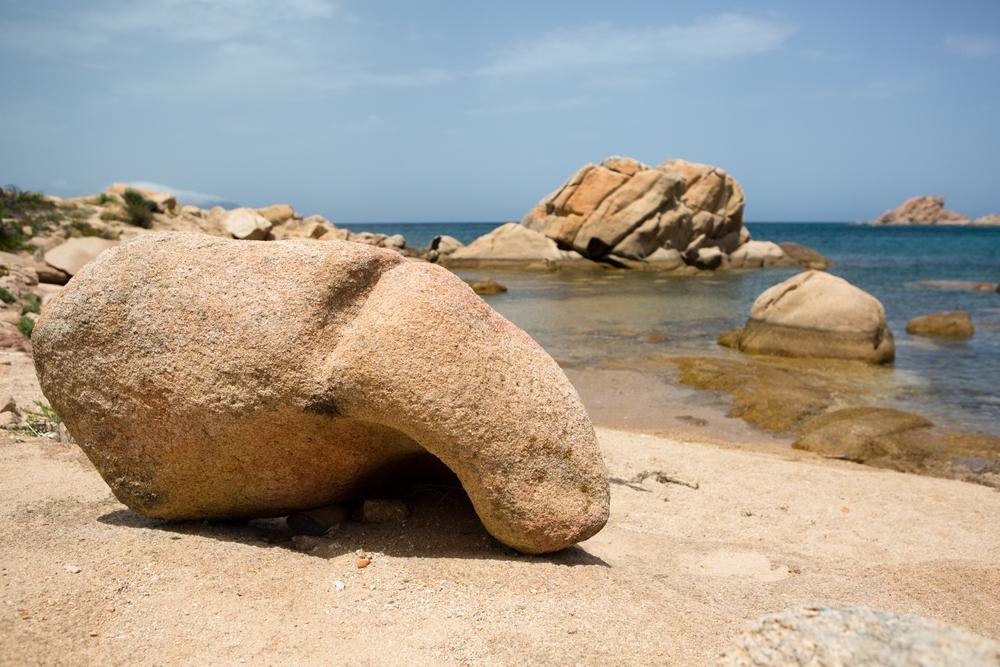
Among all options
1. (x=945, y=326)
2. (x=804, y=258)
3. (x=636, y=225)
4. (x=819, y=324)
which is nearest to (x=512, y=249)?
(x=636, y=225)

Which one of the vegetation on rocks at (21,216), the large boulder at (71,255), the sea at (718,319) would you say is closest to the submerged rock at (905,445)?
the sea at (718,319)

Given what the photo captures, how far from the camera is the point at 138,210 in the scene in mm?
27812

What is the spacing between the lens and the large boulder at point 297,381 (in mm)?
3822

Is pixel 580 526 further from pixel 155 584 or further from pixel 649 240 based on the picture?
pixel 649 240

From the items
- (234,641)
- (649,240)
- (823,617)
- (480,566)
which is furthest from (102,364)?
(649,240)

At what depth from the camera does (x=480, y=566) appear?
4.06 m

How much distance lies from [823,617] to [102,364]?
3.38 metres

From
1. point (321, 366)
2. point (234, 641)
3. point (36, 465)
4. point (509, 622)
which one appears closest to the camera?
point (234, 641)

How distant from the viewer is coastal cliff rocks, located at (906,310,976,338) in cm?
1858

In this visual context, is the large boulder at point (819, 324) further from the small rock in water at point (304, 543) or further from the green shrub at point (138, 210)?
the green shrub at point (138, 210)

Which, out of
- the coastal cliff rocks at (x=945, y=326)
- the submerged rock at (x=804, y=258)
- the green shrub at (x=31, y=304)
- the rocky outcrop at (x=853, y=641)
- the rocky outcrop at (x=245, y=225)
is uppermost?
the rocky outcrop at (x=245, y=225)

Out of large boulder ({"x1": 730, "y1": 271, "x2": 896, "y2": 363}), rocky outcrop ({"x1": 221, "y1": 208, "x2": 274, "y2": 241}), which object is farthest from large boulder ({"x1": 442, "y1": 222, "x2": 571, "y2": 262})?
large boulder ({"x1": 730, "y1": 271, "x2": 896, "y2": 363})

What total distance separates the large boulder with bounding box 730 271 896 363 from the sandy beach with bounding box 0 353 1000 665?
9.93m

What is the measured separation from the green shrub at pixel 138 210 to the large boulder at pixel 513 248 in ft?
52.2
